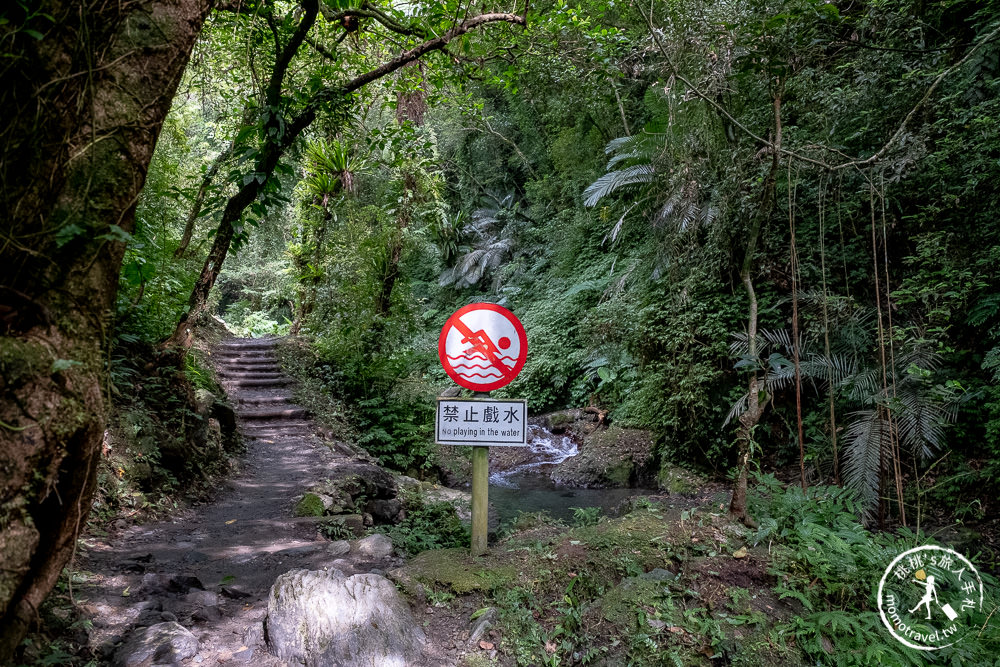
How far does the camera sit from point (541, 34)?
662cm

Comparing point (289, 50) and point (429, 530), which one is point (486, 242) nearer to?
point (289, 50)

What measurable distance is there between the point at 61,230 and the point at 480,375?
2.25 meters

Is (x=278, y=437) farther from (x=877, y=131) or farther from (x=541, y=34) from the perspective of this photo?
(x=877, y=131)

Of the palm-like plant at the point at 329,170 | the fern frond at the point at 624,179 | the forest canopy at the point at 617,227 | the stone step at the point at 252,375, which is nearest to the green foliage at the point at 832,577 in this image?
the forest canopy at the point at 617,227

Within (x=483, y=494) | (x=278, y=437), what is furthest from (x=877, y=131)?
(x=278, y=437)

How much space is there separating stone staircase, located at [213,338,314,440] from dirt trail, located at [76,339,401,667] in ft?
2.26

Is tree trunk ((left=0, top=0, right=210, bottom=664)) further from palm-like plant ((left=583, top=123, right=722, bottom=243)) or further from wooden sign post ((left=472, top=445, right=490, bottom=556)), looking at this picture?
palm-like plant ((left=583, top=123, right=722, bottom=243))

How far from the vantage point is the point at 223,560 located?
4039 millimetres

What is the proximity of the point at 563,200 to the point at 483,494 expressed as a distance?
14.0 metres

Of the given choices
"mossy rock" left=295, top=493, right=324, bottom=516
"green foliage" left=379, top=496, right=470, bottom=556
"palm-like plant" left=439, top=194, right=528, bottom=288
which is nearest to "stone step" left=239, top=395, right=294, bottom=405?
"mossy rock" left=295, top=493, right=324, bottom=516

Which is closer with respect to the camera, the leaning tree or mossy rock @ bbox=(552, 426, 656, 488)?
the leaning tree

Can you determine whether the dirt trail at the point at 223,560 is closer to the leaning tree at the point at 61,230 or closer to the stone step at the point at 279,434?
the stone step at the point at 279,434

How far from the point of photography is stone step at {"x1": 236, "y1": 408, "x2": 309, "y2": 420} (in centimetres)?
860

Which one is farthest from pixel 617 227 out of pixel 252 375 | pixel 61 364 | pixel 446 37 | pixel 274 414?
pixel 61 364
